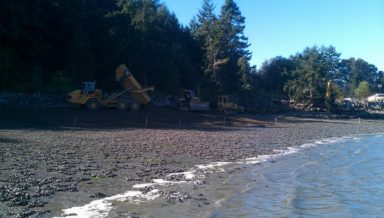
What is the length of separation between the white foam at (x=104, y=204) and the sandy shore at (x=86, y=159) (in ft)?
0.90

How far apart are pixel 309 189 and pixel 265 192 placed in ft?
6.01

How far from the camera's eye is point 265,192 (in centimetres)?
1369

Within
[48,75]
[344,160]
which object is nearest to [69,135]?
[344,160]

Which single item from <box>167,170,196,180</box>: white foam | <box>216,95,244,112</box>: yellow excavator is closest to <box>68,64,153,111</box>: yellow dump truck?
<box>216,95,244,112</box>: yellow excavator

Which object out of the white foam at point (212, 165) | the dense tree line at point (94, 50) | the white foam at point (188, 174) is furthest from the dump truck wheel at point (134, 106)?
the white foam at point (188, 174)

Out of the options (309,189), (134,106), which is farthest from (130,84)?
(309,189)

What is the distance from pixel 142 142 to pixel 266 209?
566 inches

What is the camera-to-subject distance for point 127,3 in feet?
163

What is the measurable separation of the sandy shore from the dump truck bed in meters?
10.8

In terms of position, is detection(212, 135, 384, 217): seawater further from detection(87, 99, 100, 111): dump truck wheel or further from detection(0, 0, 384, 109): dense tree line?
detection(0, 0, 384, 109): dense tree line

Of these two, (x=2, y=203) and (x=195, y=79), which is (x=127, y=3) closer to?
(x=195, y=79)

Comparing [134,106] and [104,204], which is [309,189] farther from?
[134,106]

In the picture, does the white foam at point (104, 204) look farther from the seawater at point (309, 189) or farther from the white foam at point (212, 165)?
the white foam at point (212, 165)

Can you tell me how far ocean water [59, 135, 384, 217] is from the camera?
427 inches
